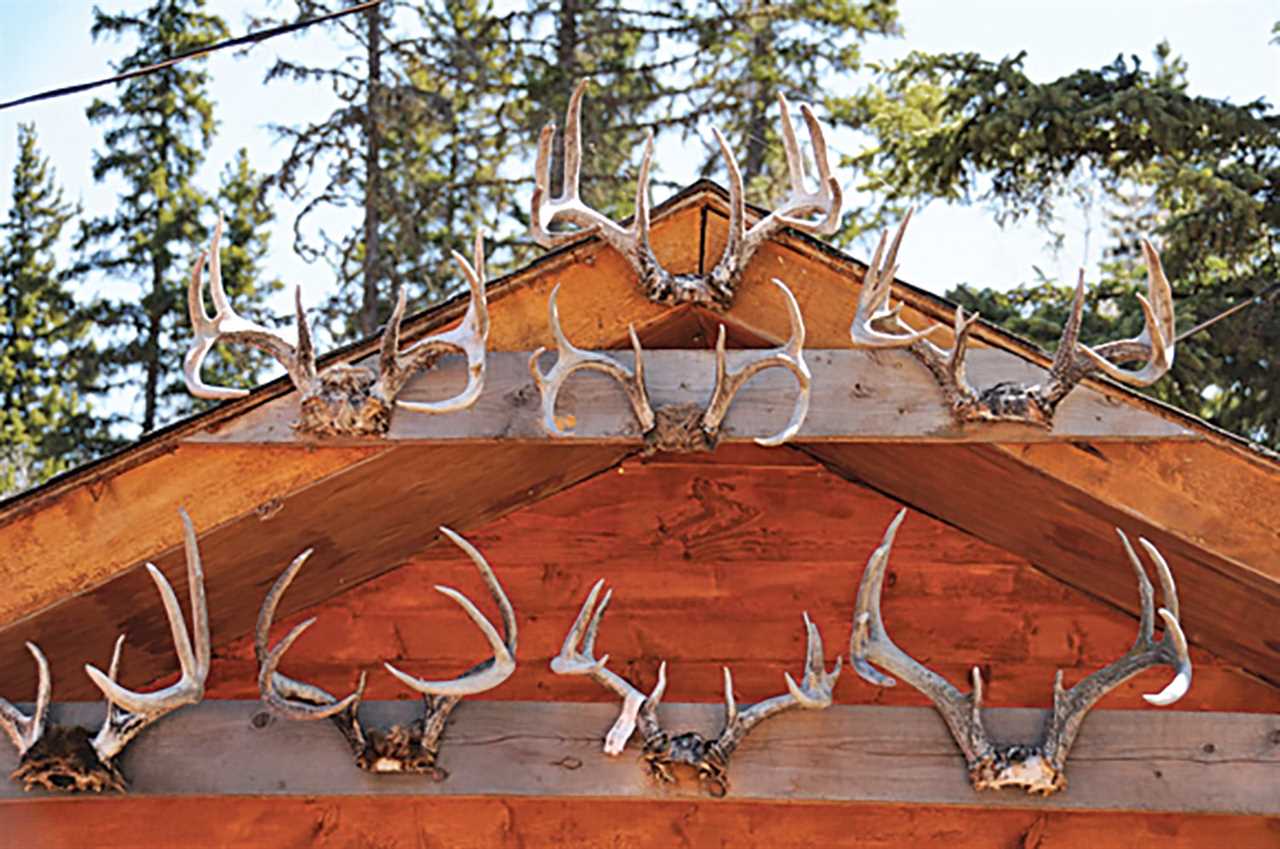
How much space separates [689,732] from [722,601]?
1185 millimetres

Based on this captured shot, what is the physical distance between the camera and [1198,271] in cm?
1229

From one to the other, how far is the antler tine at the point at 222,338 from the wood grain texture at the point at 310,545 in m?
0.36

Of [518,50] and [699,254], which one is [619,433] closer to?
[699,254]

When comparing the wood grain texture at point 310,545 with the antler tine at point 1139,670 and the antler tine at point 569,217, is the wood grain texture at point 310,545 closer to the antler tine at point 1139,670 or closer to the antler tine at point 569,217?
the antler tine at point 569,217

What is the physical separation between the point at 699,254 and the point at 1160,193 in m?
8.38

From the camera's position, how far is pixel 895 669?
4.21 metres

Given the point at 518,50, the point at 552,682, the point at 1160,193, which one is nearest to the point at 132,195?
the point at 518,50

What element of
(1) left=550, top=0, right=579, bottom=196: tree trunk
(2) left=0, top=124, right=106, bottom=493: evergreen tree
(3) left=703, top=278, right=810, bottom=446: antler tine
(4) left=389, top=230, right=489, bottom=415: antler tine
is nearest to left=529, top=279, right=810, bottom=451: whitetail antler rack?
(3) left=703, top=278, right=810, bottom=446: antler tine

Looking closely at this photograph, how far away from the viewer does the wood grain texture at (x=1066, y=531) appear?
4520 mm

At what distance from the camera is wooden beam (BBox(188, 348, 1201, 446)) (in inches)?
167

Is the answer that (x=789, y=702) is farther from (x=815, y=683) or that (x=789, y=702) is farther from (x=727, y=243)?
(x=727, y=243)

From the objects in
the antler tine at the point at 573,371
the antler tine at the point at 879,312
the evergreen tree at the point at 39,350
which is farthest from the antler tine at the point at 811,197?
the evergreen tree at the point at 39,350

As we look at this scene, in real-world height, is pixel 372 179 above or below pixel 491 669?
below

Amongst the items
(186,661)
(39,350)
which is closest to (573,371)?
(186,661)
